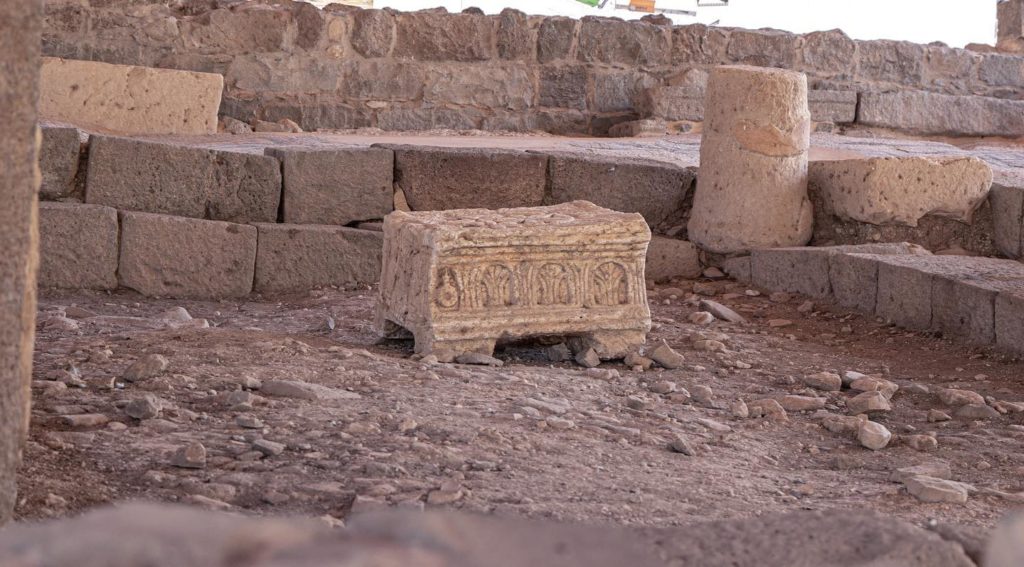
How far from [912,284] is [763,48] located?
5.69 meters

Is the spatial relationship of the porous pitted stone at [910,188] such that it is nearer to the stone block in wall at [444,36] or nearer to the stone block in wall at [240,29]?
the stone block in wall at [444,36]

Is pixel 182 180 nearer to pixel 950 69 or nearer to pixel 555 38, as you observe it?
pixel 555 38

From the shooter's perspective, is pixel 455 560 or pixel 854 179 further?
pixel 854 179

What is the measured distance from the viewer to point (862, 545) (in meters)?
1.97

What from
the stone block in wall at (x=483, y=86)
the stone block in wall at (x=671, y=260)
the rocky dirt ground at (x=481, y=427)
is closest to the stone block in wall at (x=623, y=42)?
the stone block in wall at (x=483, y=86)

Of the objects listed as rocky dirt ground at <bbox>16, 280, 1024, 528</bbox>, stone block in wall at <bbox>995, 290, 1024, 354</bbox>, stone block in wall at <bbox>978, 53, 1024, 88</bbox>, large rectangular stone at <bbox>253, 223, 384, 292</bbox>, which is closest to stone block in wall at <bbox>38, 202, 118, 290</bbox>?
rocky dirt ground at <bbox>16, 280, 1024, 528</bbox>

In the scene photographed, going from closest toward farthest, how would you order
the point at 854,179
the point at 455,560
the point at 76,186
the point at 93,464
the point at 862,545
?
the point at 455,560
the point at 862,545
the point at 93,464
the point at 76,186
the point at 854,179

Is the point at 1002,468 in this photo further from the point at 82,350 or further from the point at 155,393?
the point at 82,350

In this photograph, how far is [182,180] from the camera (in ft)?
24.7

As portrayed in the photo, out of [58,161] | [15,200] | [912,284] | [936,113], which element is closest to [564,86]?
[936,113]

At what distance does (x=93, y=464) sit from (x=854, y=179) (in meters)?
5.80

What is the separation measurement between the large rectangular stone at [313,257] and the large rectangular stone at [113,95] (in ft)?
7.30

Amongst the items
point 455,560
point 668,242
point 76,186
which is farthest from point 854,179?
point 455,560

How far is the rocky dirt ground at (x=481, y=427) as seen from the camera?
3.47 metres
